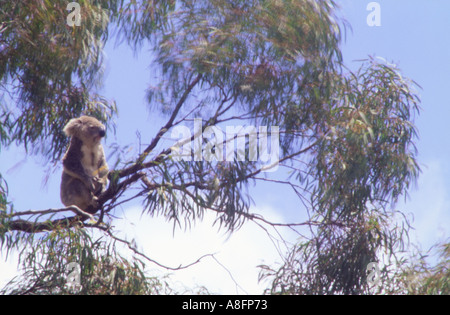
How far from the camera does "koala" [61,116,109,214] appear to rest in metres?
6.77

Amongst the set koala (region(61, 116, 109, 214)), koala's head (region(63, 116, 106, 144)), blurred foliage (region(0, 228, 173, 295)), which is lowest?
blurred foliage (region(0, 228, 173, 295))

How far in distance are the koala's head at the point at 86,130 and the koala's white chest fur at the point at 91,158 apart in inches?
3.1

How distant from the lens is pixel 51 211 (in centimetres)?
580

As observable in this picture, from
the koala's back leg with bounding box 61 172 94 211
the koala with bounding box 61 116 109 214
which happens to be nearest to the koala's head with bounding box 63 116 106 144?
the koala with bounding box 61 116 109 214

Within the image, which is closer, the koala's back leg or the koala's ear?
the koala's back leg

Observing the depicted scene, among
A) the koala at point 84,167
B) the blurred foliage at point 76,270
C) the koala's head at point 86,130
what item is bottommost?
the blurred foliage at point 76,270

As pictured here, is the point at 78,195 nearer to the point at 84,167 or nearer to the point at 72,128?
the point at 84,167

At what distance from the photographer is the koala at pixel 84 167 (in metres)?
6.77

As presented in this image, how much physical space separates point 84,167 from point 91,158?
20 centimetres

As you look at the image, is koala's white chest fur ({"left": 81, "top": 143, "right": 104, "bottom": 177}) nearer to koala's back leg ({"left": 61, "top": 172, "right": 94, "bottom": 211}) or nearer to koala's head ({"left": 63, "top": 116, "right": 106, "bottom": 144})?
koala's head ({"left": 63, "top": 116, "right": 106, "bottom": 144})

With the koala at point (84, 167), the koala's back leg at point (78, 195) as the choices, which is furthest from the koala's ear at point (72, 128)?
the koala's back leg at point (78, 195)

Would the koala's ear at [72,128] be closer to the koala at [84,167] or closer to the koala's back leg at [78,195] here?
the koala at [84,167]

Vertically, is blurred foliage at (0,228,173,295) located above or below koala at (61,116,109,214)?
below
